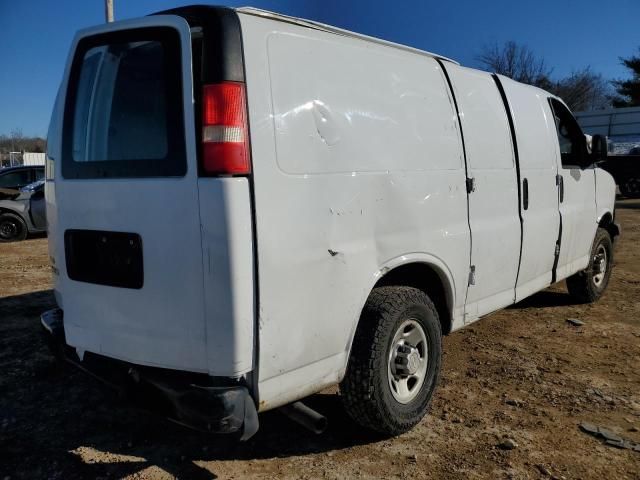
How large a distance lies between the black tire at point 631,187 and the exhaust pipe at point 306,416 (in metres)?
20.0

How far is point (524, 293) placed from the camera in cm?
438

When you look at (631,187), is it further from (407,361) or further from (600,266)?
(407,361)

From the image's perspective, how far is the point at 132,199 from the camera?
242 cm

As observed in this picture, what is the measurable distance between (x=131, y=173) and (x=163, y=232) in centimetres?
Answer: 33

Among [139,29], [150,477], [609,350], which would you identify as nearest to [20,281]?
[150,477]

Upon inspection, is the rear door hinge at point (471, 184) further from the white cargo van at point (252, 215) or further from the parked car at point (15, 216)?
the parked car at point (15, 216)

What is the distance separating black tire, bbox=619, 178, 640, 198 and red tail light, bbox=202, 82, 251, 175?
20.3 meters

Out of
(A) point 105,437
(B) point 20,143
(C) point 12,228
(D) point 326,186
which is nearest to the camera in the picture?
(D) point 326,186

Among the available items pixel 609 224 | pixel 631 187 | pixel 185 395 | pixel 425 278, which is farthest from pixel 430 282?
pixel 631 187

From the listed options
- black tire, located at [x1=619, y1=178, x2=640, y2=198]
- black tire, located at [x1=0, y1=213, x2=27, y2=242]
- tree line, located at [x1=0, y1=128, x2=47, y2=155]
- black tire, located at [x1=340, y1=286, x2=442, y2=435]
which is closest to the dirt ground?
black tire, located at [x1=340, y1=286, x2=442, y2=435]

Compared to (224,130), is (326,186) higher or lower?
lower

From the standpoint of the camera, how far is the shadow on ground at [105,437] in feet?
9.73

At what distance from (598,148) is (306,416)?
4.19 meters

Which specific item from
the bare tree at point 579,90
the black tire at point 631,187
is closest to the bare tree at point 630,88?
the bare tree at point 579,90
